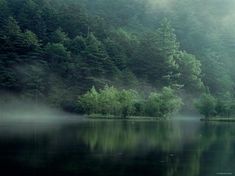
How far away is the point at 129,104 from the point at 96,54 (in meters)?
26.3

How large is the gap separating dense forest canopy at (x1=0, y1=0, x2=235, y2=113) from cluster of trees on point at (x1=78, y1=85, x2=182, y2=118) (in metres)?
10.2

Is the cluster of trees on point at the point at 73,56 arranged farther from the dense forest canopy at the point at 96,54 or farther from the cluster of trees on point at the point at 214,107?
the cluster of trees on point at the point at 214,107

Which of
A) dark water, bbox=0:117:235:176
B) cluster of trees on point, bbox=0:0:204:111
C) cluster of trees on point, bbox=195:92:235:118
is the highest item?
cluster of trees on point, bbox=0:0:204:111

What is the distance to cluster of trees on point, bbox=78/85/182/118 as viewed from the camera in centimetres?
7188

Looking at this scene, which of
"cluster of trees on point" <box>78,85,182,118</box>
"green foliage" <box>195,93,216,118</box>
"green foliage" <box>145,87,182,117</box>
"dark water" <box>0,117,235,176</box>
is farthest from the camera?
"cluster of trees on point" <box>78,85,182,118</box>

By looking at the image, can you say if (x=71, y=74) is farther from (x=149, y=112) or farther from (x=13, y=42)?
(x=149, y=112)

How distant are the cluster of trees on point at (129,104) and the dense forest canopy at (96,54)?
33.4 feet

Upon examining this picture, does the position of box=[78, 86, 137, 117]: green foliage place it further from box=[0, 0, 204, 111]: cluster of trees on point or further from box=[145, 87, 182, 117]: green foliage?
box=[0, 0, 204, 111]: cluster of trees on point

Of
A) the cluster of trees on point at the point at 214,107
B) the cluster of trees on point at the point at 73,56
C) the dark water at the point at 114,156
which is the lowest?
the dark water at the point at 114,156

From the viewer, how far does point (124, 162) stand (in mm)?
21109

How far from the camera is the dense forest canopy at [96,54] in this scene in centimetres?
9225

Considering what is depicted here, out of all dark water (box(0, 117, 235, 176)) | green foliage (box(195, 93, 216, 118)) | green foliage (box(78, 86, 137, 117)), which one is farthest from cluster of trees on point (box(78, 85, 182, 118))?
dark water (box(0, 117, 235, 176))

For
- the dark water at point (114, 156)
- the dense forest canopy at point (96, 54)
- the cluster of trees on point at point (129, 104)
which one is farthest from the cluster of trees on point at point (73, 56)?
the dark water at point (114, 156)

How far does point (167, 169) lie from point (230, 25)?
115 meters
